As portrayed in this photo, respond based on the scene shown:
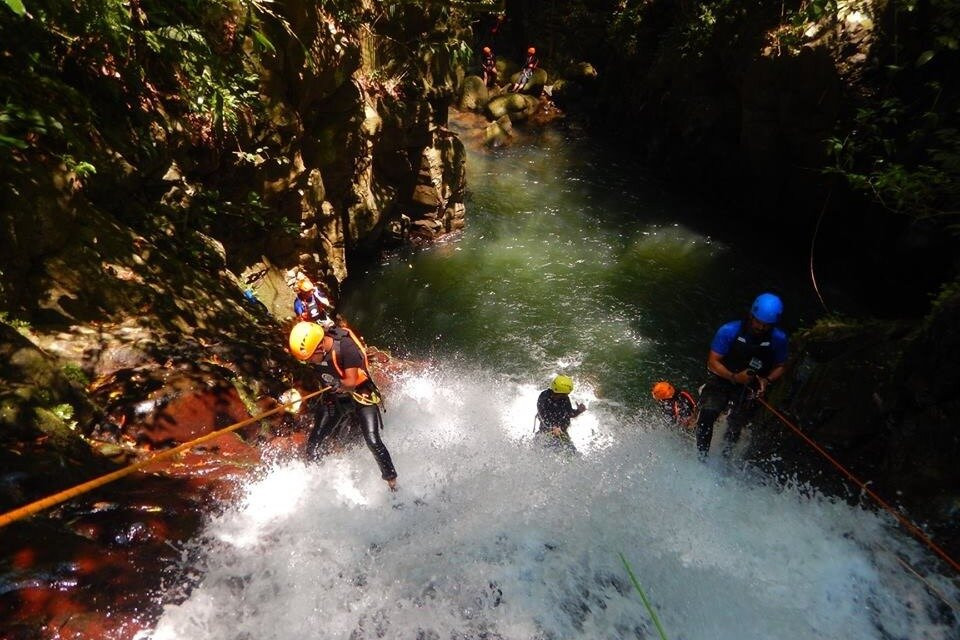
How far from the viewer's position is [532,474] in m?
6.00

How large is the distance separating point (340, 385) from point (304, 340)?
60 cm

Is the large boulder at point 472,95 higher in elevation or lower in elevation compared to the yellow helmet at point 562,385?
lower

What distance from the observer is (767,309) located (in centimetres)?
508

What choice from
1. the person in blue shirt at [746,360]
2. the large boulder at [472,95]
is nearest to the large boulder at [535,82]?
the large boulder at [472,95]

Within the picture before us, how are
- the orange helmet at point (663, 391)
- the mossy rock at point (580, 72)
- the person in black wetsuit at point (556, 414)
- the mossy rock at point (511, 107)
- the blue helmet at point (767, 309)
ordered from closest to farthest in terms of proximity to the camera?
1. the blue helmet at point (767, 309)
2. the person in black wetsuit at point (556, 414)
3. the orange helmet at point (663, 391)
4. the mossy rock at point (511, 107)
5. the mossy rock at point (580, 72)

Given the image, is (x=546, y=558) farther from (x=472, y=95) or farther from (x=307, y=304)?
(x=472, y=95)

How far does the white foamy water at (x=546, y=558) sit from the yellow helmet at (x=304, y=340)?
1324 millimetres

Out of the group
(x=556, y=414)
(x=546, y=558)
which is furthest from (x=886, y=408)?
(x=546, y=558)

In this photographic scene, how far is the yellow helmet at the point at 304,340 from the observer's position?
4883 mm

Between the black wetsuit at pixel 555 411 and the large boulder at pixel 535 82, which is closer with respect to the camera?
the black wetsuit at pixel 555 411

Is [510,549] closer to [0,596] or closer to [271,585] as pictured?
[271,585]

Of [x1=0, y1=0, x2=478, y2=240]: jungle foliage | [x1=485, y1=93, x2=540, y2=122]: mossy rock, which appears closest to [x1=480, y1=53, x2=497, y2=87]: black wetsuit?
[x1=485, y1=93, x2=540, y2=122]: mossy rock

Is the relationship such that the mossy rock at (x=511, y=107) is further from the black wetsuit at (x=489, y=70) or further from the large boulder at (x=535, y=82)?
the black wetsuit at (x=489, y=70)

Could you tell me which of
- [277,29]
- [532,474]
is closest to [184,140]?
[277,29]
